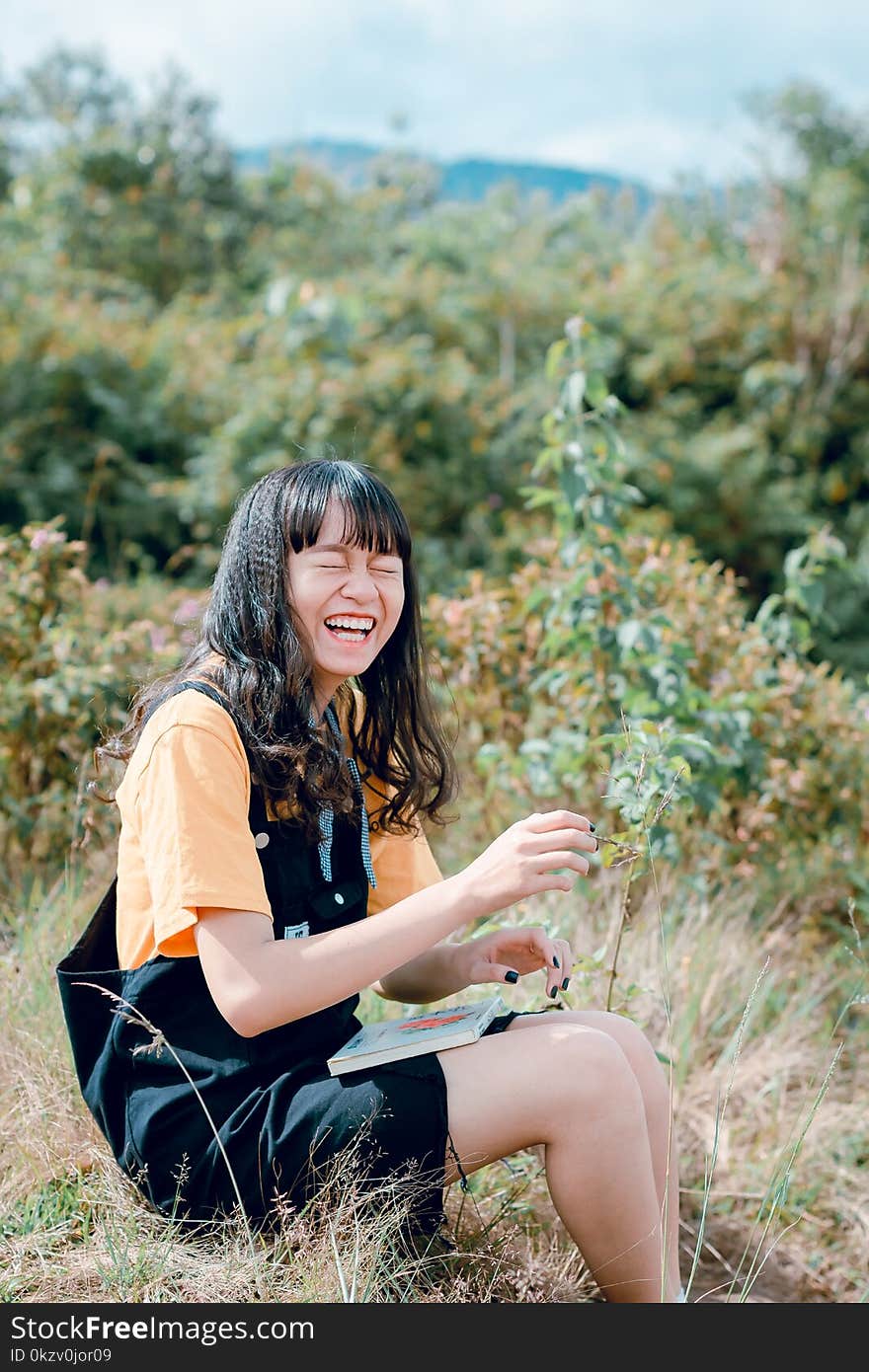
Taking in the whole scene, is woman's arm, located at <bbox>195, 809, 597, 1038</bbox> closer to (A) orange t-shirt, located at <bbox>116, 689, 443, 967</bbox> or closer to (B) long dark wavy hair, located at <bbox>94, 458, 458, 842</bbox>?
(A) orange t-shirt, located at <bbox>116, 689, 443, 967</bbox>

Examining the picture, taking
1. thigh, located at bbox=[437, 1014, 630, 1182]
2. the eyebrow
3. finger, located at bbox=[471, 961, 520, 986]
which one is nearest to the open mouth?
the eyebrow

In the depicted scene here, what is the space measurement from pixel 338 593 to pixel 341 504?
0.14m

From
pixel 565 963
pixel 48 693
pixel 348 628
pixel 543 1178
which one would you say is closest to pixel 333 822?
pixel 348 628

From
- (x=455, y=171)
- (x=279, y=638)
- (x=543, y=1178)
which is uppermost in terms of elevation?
(x=455, y=171)

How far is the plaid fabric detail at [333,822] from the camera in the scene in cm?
206

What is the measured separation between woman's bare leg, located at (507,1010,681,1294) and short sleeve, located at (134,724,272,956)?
20.7 inches

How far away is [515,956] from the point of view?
2164 mm

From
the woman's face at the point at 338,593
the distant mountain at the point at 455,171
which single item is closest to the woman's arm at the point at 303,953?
the woman's face at the point at 338,593

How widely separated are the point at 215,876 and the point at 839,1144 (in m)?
1.78

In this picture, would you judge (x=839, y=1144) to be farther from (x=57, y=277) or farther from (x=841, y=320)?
(x=57, y=277)

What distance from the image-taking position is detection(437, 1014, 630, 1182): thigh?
1855mm

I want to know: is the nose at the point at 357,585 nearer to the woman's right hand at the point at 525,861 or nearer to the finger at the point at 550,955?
the woman's right hand at the point at 525,861

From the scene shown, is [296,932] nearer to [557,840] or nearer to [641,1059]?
[557,840]
